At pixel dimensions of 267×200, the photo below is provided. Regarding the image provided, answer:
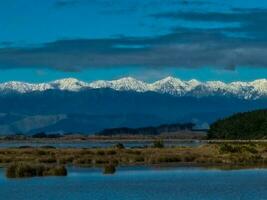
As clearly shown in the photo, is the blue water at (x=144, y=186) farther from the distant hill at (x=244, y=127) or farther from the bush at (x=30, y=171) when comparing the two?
Answer: the distant hill at (x=244, y=127)

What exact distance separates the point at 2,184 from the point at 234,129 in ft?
407

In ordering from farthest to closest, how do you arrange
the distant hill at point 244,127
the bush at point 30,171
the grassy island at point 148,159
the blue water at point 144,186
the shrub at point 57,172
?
the distant hill at point 244,127 < the grassy island at point 148,159 < the shrub at point 57,172 < the bush at point 30,171 < the blue water at point 144,186

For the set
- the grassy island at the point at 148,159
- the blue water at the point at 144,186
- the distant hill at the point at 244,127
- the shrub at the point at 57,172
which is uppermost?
the distant hill at the point at 244,127

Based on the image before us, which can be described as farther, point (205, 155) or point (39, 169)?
point (205, 155)

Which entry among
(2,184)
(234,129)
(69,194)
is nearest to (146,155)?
(2,184)

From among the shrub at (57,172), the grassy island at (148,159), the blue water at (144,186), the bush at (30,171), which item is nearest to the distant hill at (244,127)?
the grassy island at (148,159)

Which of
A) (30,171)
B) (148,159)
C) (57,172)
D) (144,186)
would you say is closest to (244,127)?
(148,159)

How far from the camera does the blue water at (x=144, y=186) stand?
45844 millimetres

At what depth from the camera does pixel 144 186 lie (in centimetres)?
5200

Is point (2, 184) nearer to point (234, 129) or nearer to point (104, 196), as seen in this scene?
point (104, 196)

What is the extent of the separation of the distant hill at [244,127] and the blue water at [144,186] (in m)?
107

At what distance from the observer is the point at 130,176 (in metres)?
Answer: 60.8

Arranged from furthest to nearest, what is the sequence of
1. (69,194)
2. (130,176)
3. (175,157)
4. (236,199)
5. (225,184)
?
(175,157) < (130,176) < (225,184) < (69,194) < (236,199)

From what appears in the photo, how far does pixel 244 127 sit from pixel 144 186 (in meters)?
125
